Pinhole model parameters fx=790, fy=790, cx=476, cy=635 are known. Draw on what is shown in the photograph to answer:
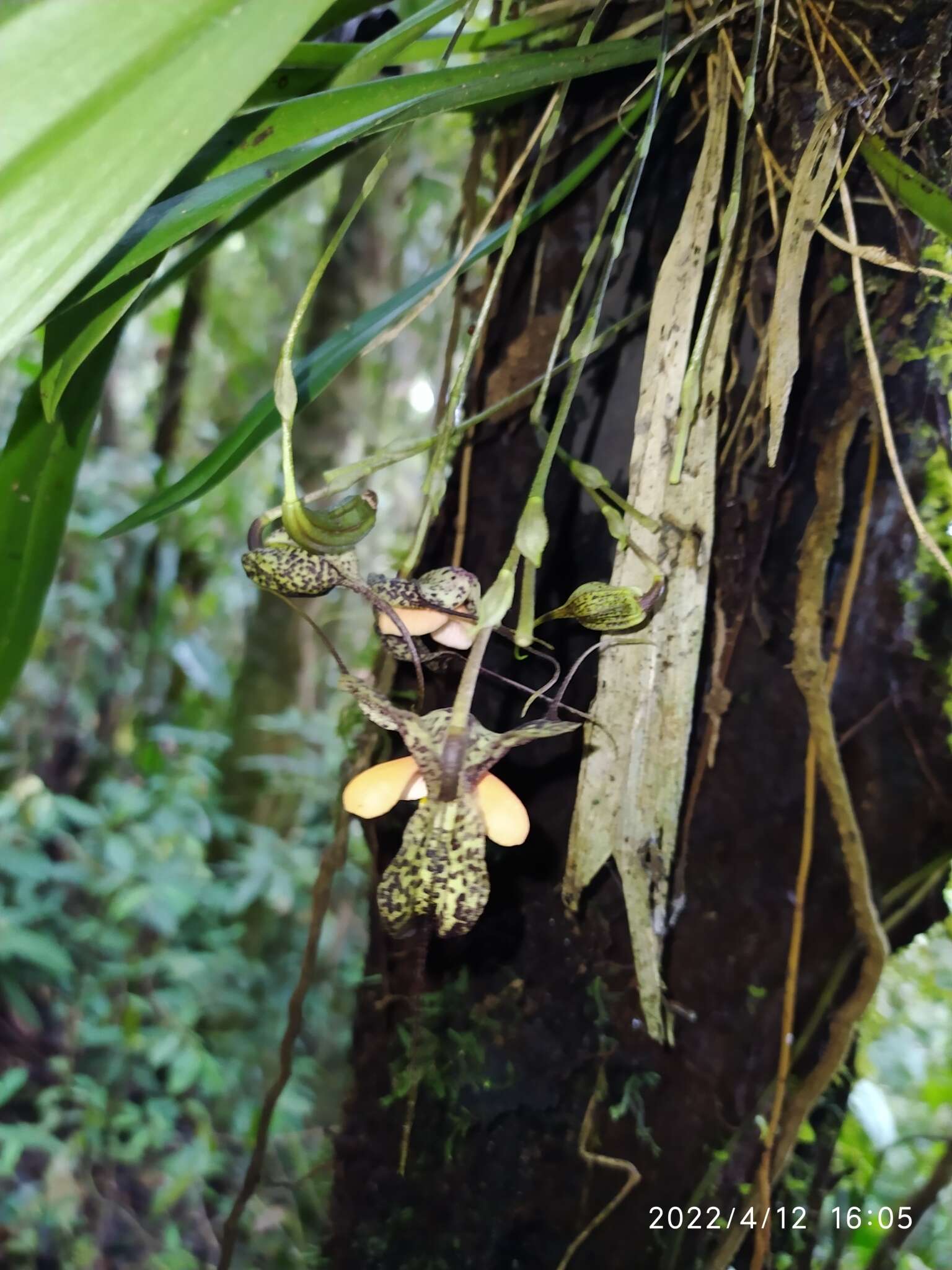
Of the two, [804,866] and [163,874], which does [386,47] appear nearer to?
[804,866]

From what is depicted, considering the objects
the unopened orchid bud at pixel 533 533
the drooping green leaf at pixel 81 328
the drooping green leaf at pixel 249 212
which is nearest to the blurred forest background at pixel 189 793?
the drooping green leaf at pixel 249 212

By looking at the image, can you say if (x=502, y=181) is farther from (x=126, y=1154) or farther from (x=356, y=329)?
(x=126, y=1154)

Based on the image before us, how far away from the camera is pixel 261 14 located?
10.5 inches

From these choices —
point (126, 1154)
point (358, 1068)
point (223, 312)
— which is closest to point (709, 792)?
point (358, 1068)

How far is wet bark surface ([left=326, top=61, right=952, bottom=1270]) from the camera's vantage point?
1.96 feet

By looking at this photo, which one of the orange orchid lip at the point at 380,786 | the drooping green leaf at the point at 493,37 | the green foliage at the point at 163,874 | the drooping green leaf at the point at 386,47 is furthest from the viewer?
the green foliage at the point at 163,874

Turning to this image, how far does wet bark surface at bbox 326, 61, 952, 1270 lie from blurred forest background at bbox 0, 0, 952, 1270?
1.08 ft

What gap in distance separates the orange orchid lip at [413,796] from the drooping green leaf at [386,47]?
15.3 inches

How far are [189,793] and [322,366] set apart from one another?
131cm

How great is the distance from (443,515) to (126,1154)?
4.37 feet

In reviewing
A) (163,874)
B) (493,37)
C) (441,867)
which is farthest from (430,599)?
(163,874)

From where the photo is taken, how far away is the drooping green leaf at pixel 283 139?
35 centimetres

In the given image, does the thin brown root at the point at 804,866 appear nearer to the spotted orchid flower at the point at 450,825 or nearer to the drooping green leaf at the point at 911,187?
the drooping green leaf at the point at 911,187

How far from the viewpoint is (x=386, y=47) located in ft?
1.50
